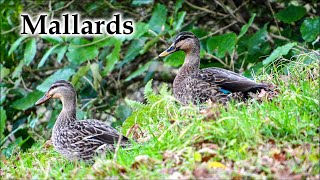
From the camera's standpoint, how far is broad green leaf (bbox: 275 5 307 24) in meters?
10.9

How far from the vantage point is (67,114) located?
28.7ft

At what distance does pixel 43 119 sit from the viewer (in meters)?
13.0

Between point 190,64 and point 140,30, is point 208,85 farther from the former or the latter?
point 140,30

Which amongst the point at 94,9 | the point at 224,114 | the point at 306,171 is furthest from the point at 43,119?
the point at 306,171

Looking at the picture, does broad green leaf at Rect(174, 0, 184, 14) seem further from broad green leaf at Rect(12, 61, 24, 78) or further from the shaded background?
broad green leaf at Rect(12, 61, 24, 78)

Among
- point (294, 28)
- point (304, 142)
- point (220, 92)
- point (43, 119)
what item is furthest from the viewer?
point (43, 119)

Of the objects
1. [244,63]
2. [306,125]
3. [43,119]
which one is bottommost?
[43,119]

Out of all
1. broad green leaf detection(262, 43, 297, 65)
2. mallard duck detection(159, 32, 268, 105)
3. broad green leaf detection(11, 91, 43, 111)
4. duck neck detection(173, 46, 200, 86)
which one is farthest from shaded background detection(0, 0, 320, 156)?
mallard duck detection(159, 32, 268, 105)

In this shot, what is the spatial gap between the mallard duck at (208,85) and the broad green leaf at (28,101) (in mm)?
2718

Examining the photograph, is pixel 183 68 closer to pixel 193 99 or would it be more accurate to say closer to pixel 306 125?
pixel 193 99

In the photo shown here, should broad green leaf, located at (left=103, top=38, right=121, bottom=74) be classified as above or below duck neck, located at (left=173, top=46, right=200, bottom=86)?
A: below

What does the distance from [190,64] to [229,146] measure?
307 centimetres

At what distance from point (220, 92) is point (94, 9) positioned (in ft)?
12.4

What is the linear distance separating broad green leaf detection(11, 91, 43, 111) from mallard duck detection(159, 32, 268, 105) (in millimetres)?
2718
